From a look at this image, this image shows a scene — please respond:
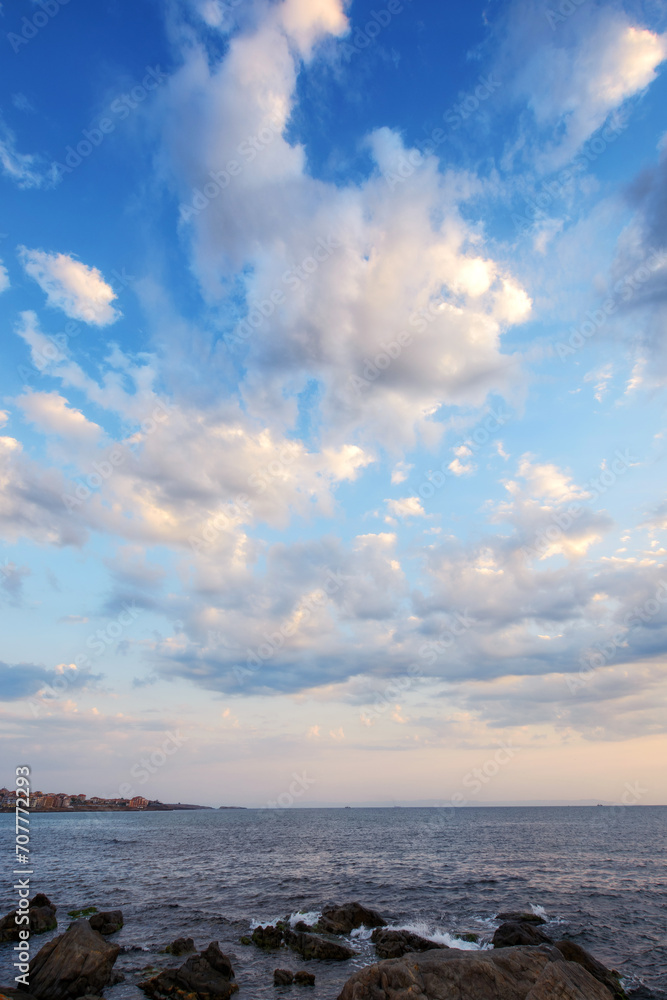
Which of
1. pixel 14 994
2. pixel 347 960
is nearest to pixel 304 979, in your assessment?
pixel 347 960

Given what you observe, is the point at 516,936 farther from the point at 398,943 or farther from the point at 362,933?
the point at 362,933

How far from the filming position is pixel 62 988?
21.5 m

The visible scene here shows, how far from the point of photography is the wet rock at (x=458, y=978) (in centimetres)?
1734

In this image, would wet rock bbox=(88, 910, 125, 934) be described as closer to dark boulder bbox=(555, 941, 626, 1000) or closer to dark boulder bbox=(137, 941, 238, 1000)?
dark boulder bbox=(137, 941, 238, 1000)

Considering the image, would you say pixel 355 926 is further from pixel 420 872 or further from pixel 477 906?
pixel 420 872

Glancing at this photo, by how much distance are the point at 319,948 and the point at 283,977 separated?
476 cm

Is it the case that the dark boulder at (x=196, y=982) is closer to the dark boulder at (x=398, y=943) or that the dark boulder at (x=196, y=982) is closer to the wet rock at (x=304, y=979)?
the wet rock at (x=304, y=979)

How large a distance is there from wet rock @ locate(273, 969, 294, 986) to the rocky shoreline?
0.12 ft

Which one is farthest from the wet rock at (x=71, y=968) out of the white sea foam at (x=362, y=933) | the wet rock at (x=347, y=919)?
the white sea foam at (x=362, y=933)

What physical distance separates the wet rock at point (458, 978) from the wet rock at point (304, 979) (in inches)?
260

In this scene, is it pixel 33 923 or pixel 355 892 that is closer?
pixel 33 923

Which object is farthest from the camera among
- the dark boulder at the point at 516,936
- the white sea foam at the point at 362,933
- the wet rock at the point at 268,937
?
the white sea foam at the point at 362,933

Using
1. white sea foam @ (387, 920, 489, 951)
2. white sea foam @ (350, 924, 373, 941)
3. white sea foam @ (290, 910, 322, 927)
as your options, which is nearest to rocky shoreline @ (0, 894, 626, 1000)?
white sea foam @ (350, 924, 373, 941)

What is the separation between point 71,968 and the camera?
72.2ft
